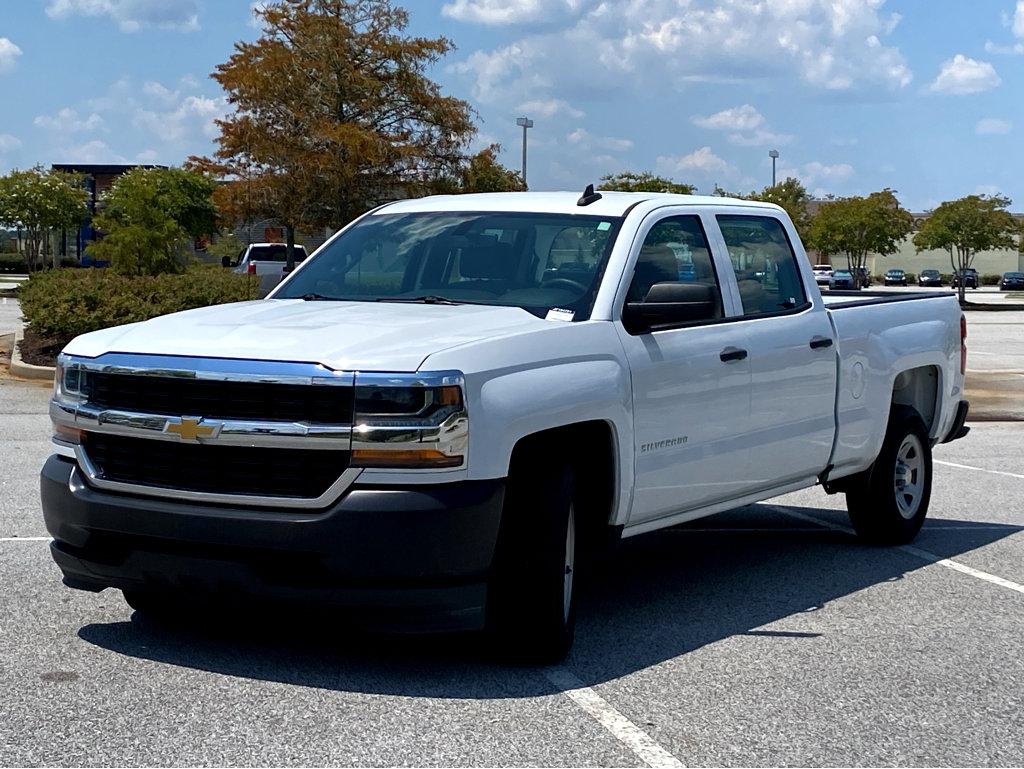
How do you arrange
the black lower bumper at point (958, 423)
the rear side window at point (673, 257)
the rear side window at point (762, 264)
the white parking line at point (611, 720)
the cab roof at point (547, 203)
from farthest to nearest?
the black lower bumper at point (958, 423), the rear side window at point (762, 264), the cab roof at point (547, 203), the rear side window at point (673, 257), the white parking line at point (611, 720)

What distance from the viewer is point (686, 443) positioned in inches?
265

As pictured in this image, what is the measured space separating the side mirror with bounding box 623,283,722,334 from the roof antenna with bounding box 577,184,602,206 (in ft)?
2.70

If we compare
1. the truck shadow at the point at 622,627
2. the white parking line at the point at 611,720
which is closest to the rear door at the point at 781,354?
the truck shadow at the point at 622,627

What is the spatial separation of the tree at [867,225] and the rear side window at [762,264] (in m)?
63.4

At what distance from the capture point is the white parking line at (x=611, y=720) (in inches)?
189

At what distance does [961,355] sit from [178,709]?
6152mm

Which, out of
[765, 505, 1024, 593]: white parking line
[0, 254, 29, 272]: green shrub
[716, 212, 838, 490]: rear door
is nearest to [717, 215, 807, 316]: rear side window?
[716, 212, 838, 490]: rear door

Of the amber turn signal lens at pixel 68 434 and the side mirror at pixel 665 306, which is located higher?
the side mirror at pixel 665 306

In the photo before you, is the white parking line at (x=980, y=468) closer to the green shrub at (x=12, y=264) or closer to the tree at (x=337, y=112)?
the tree at (x=337, y=112)

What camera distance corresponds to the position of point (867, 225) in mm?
69812

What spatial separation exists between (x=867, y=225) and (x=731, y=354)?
Answer: 6518cm

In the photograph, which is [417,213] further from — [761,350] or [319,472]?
[319,472]

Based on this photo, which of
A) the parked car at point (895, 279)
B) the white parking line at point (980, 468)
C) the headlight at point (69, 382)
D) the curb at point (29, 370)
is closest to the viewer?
the headlight at point (69, 382)

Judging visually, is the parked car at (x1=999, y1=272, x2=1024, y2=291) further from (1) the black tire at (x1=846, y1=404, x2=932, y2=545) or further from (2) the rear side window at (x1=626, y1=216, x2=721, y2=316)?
(2) the rear side window at (x1=626, y1=216, x2=721, y2=316)
